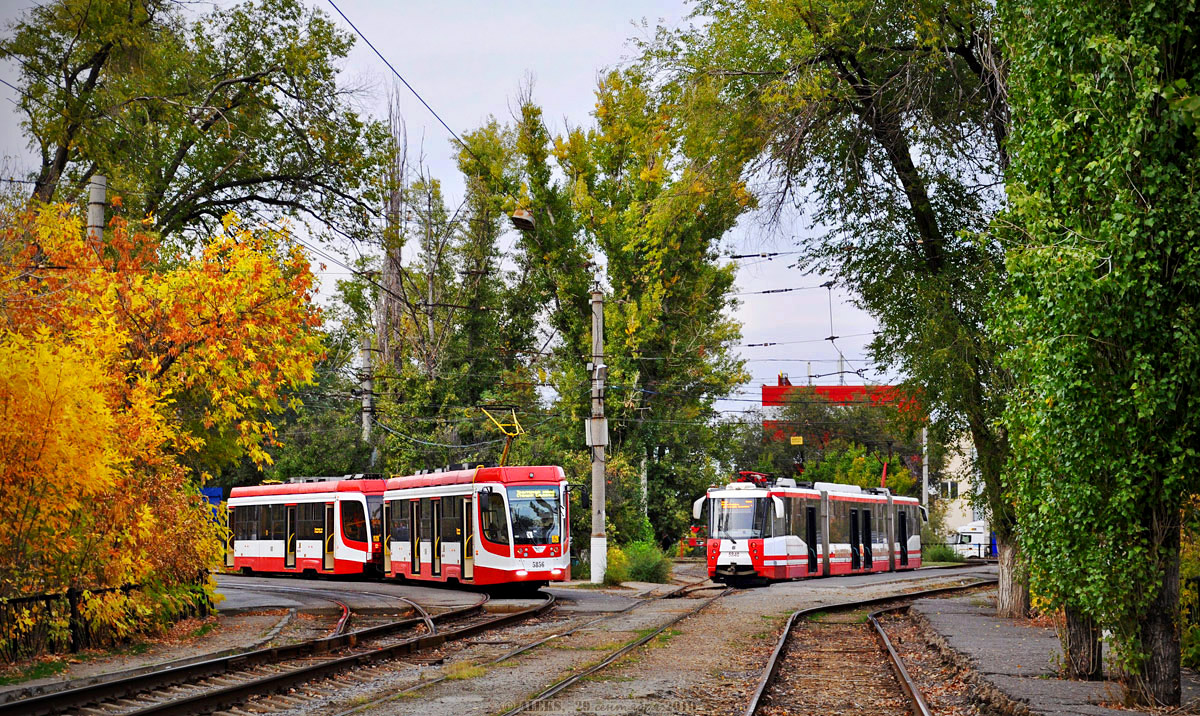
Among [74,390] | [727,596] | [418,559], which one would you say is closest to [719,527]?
[727,596]

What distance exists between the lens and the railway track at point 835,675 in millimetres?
11422

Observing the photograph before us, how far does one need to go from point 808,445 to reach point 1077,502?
72209 millimetres

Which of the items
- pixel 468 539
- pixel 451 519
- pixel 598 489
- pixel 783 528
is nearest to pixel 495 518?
pixel 468 539

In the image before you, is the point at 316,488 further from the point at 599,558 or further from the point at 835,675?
the point at 835,675

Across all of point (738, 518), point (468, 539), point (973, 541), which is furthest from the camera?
point (973, 541)

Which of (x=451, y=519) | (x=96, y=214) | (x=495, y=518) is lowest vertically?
(x=451, y=519)

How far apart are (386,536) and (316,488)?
4.01 meters

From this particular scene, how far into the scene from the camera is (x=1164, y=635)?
402 inches

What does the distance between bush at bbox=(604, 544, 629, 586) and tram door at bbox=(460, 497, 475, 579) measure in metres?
4.77

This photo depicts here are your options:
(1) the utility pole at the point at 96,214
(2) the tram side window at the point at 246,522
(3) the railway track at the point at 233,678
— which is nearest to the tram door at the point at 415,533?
(2) the tram side window at the point at 246,522

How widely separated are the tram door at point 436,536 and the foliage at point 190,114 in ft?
29.8

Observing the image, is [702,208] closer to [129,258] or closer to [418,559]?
[129,258]

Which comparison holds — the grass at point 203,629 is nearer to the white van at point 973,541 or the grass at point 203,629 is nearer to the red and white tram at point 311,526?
the red and white tram at point 311,526

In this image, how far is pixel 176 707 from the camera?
10227 mm
